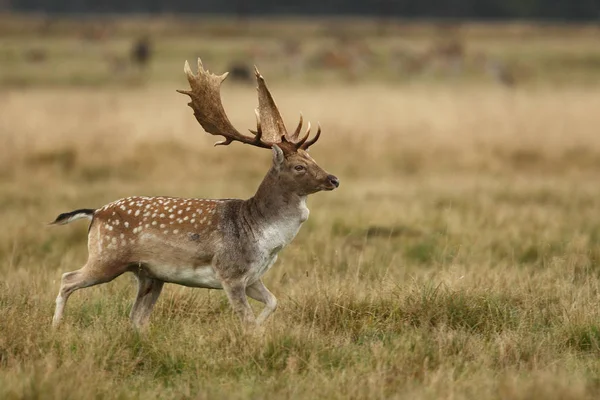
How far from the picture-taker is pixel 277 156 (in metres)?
6.85

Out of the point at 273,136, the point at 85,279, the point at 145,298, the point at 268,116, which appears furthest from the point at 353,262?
the point at 85,279

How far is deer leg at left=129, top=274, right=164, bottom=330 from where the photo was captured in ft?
22.7

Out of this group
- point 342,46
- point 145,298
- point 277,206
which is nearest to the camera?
point 277,206

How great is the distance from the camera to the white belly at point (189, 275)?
6656 mm

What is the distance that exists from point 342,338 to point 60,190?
8.99 meters

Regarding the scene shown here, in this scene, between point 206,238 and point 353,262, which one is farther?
point 353,262

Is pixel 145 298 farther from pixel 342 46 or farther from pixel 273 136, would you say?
pixel 342 46

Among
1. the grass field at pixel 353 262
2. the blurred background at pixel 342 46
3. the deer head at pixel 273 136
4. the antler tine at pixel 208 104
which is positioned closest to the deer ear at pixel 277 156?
the deer head at pixel 273 136

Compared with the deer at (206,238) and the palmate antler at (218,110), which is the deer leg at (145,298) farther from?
the palmate antler at (218,110)

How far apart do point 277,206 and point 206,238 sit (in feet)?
1.68

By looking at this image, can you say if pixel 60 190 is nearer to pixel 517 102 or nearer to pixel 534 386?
pixel 534 386

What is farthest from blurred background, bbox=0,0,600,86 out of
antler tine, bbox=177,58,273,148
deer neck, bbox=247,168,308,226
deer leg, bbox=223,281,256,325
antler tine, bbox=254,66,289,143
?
deer leg, bbox=223,281,256,325

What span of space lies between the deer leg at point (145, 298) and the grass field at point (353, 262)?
0.20 metres

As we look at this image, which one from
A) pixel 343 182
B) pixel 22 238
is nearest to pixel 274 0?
pixel 343 182
